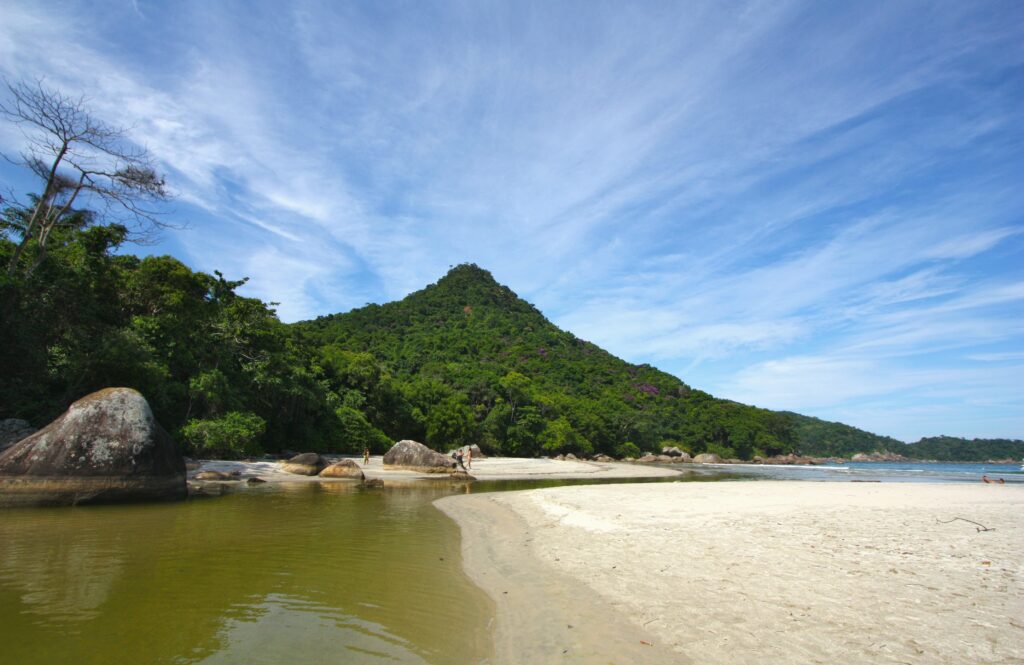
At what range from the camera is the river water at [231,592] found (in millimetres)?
5508

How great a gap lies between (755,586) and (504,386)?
214 feet

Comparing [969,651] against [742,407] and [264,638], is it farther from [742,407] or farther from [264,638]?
[742,407]

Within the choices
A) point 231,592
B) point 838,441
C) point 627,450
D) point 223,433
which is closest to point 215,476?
point 223,433

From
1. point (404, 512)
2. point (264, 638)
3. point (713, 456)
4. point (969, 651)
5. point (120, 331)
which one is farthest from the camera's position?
point (713, 456)

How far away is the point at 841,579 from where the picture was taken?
7.47m

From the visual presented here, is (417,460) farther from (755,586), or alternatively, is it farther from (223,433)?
(755,586)

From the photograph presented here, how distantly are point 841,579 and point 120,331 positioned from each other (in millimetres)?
28799

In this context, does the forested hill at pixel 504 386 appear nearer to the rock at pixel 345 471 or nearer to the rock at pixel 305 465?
the rock at pixel 305 465

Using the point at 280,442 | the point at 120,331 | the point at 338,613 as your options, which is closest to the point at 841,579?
the point at 338,613

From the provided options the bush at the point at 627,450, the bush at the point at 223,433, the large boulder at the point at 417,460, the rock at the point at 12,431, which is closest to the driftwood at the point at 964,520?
the large boulder at the point at 417,460

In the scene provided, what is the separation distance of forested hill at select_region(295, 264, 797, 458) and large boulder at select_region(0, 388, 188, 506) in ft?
97.9

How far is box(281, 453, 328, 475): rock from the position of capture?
28.8m

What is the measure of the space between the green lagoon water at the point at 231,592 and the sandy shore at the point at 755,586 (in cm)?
105

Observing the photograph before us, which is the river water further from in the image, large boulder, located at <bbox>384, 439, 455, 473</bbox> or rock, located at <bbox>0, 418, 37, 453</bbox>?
large boulder, located at <bbox>384, 439, 455, 473</bbox>
